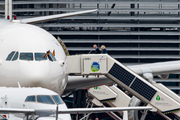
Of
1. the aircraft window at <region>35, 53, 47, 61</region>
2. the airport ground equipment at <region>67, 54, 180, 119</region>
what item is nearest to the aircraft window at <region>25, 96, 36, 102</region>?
the aircraft window at <region>35, 53, 47, 61</region>

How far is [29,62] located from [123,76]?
6.29m

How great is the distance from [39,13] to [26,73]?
18.5 metres

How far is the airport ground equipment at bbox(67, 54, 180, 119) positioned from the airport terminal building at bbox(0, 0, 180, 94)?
1019 cm

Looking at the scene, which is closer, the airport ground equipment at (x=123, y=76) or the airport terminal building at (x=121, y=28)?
the airport ground equipment at (x=123, y=76)

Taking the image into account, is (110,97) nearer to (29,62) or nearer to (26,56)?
(26,56)

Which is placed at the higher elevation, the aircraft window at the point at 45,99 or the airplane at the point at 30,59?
the airplane at the point at 30,59

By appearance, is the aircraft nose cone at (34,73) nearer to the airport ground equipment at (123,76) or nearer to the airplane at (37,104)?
the airplane at (37,104)

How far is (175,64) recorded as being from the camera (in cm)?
2297

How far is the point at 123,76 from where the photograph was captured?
19.6m

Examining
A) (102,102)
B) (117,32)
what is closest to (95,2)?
(117,32)

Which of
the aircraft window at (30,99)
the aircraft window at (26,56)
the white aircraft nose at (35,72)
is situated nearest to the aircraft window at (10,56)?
the aircraft window at (26,56)

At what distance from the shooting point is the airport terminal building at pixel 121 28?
30547 millimetres

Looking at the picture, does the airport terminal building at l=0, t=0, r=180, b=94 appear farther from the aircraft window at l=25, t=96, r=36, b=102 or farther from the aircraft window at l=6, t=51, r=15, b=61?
the aircraft window at l=25, t=96, r=36, b=102

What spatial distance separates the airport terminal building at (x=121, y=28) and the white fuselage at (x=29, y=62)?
14019mm
